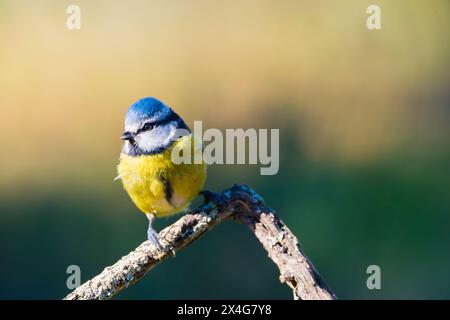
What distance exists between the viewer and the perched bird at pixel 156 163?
2357 mm

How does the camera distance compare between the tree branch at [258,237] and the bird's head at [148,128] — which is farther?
the bird's head at [148,128]

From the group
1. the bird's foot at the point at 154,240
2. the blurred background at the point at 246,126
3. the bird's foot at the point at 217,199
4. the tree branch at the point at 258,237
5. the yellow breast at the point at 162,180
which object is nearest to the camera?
the tree branch at the point at 258,237

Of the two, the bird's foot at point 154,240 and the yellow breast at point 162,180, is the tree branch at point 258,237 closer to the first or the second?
the bird's foot at point 154,240

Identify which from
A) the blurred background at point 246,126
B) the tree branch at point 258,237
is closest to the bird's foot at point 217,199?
the tree branch at point 258,237

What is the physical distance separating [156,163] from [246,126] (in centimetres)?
232

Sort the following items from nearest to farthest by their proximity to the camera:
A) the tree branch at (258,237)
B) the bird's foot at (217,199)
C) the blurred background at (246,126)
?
1. the tree branch at (258,237)
2. the bird's foot at (217,199)
3. the blurred background at (246,126)

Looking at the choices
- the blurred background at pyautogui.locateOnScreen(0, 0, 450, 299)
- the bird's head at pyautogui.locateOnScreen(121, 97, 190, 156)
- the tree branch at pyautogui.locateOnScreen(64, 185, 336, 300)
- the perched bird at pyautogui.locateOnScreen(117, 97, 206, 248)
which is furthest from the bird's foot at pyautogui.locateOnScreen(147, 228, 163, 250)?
the blurred background at pyautogui.locateOnScreen(0, 0, 450, 299)

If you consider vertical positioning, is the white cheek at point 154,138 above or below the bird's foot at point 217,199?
above

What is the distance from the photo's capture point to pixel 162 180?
2.35 metres

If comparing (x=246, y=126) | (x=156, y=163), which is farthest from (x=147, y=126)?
(x=246, y=126)

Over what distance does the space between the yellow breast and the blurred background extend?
1661 millimetres

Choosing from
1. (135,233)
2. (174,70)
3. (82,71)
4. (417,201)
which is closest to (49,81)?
(82,71)

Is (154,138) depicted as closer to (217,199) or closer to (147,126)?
(147,126)
